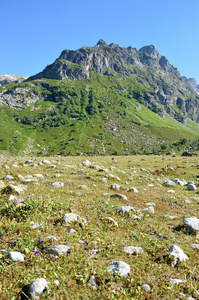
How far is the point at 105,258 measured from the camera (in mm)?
4930

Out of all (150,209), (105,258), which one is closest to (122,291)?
(105,258)

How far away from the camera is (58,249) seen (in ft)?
15.7

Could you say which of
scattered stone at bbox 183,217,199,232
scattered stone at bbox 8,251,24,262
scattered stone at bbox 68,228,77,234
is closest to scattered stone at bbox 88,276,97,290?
scattered stone at bbox 8,251,24,262

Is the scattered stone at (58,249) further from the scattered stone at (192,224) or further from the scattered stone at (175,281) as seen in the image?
the scattered stone at (192,224)

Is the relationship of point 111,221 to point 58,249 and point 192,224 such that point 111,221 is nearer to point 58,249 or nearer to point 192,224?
point 58,249

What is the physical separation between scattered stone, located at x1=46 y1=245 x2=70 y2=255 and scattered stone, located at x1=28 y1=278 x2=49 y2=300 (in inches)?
37.4

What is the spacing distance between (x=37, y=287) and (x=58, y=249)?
1194 mm

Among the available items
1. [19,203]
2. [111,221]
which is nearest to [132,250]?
[111,221]

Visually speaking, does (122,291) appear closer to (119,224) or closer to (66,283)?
(66,283)

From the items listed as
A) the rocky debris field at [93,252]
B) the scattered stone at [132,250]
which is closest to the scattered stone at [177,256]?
the rocky debris field at [93,252]

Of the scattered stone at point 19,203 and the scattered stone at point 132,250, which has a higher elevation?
the scattered stone at point 19,203

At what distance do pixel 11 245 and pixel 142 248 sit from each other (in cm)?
395

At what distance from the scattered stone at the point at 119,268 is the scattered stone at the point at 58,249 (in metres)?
1.26

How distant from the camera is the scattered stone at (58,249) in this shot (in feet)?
15.5
